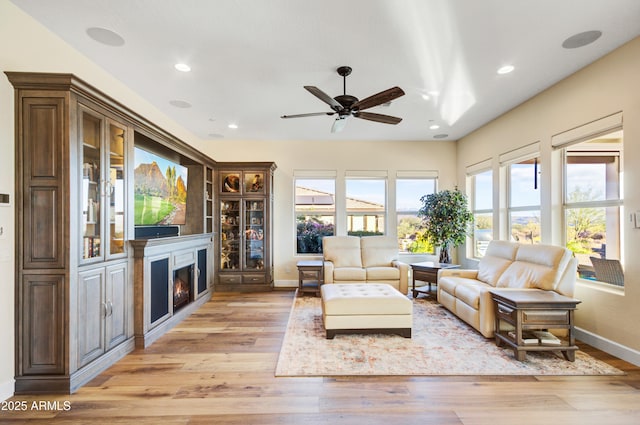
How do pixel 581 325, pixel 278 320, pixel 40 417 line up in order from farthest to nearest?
pixel 278 320 < pixel 581 325 < pixel 40 417

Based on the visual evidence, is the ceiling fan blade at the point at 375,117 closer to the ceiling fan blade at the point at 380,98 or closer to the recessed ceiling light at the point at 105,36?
the ceiling fan blade at the point at 380,98

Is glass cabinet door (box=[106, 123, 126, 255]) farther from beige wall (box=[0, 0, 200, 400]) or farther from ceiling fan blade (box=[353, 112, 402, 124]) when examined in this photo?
ceiling fan blade (box=[353, 112, 402, 124])

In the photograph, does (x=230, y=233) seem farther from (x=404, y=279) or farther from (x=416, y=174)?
(x=416, y=174)

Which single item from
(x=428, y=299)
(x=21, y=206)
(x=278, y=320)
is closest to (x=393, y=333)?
(x=278, y=320)

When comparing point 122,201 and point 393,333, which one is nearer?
point 122,201

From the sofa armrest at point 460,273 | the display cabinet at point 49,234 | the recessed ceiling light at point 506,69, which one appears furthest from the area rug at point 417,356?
the recessed ceiling light at point 506,69

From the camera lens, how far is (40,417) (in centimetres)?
Answer: 205

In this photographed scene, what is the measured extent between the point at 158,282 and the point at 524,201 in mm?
4998

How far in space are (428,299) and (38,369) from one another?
4804 mm

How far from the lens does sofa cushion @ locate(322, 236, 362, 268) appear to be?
5547 millimetres

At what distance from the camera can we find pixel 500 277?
3.87 m

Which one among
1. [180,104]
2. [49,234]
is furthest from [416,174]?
[49,234]

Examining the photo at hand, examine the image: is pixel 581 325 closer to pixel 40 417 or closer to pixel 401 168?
pixel 401 168

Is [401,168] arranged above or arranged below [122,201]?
above
